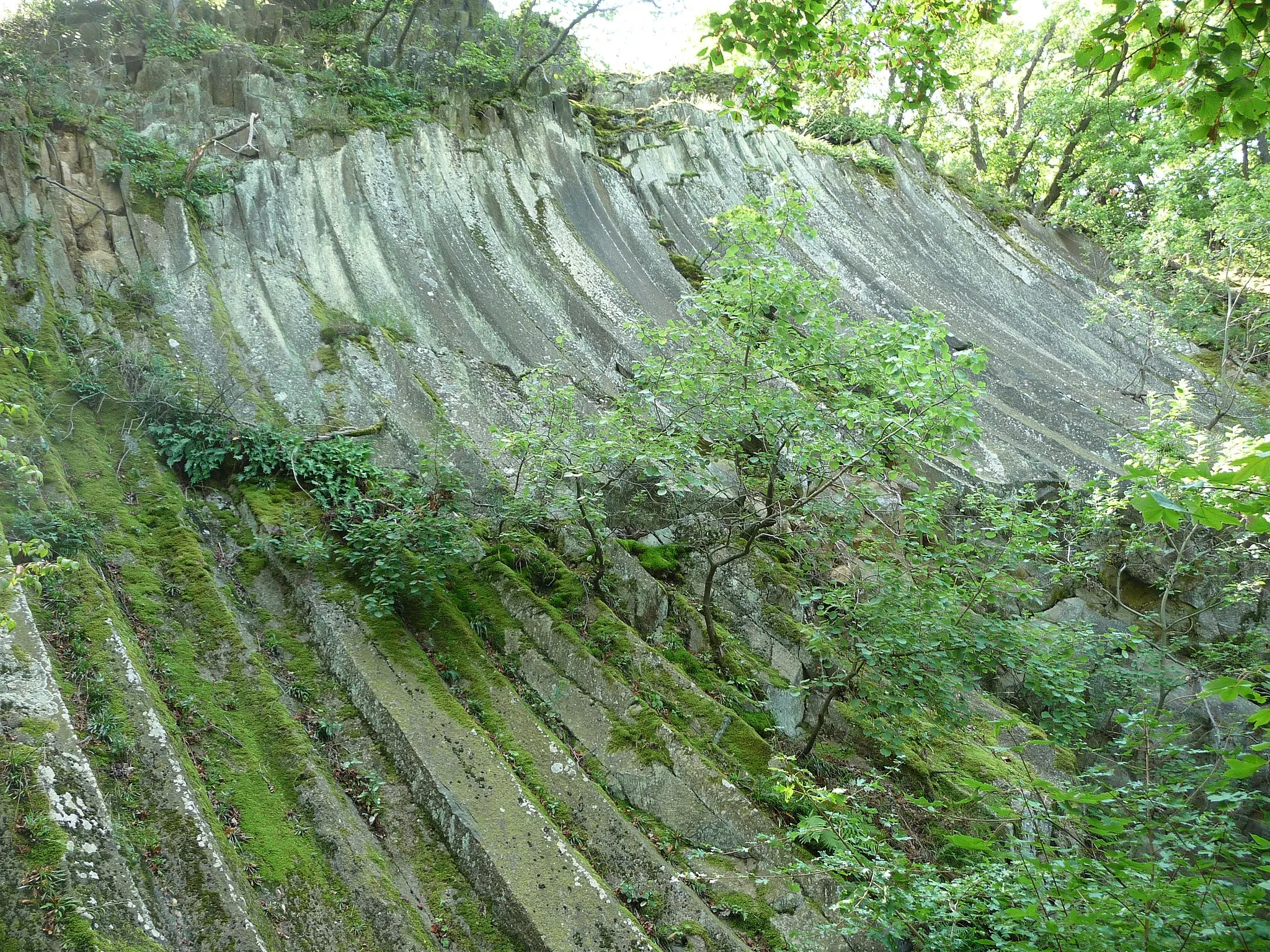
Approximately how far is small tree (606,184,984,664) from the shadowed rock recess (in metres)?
1.95

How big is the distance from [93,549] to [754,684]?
21.3 ft

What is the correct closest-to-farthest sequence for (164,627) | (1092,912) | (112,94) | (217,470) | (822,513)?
(1092,912)
(164,627)
(822,513)
(217,470)
(112,94)

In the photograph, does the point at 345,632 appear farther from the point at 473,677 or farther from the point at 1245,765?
the point at 1245,765

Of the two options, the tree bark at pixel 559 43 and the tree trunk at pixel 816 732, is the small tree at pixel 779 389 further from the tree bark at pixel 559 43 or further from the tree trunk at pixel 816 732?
the tree bark at pixel 559 43

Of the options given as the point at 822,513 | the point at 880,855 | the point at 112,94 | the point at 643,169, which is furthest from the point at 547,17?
the point at 880,855

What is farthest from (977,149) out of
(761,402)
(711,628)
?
(711,628)

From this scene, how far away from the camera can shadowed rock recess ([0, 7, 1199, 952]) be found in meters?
5.09

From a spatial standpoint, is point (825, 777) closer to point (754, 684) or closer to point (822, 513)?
point (754, 684)

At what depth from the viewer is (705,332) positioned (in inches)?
314

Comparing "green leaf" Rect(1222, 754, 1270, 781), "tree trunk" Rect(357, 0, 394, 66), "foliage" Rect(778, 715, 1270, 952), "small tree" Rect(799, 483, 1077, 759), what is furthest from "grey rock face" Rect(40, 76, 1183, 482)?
"green leaf" Rect(1222, 754, 1270, 781)

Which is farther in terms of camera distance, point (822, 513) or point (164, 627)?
point (822, 513)

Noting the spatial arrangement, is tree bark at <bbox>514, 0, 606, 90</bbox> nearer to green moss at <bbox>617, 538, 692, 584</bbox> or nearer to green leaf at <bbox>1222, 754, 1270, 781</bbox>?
green moss at <bbox>617, 538, 692, 584</bbox>

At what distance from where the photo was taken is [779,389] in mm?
8562

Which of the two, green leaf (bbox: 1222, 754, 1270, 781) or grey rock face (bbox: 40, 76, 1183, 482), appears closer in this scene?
green leaf (bbox: 1222, 754, 1270, 781)
